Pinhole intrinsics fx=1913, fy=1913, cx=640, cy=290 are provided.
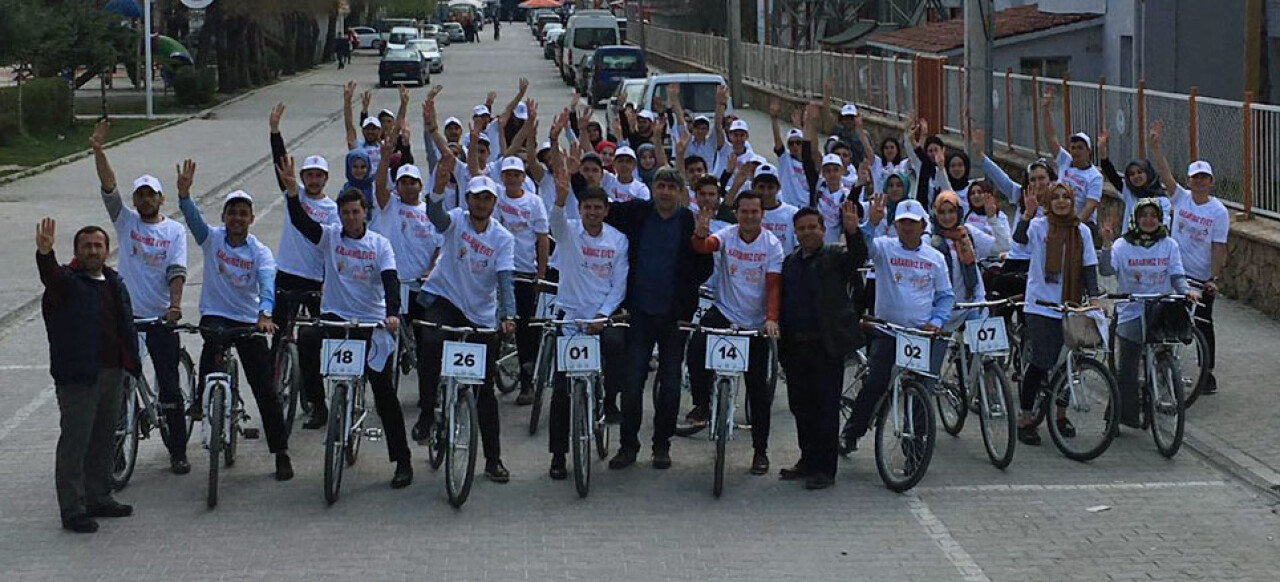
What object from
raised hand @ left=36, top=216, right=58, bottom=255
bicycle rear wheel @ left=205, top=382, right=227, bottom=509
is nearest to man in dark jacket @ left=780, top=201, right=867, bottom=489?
bicycle rear wheel @ left=205, top=382, right=227, bottom=509

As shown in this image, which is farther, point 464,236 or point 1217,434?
point 1217,434

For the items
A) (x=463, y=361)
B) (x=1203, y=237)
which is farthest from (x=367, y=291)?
(x=1203, y=237)

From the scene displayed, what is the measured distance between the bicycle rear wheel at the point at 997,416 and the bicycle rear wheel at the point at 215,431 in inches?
172

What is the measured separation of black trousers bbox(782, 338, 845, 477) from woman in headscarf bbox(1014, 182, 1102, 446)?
1.50m

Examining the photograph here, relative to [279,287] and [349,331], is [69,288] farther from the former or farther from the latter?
[279,287]

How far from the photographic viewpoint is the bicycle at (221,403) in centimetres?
1033

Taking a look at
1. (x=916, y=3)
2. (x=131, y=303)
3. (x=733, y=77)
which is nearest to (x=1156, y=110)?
(x=131, y=303)

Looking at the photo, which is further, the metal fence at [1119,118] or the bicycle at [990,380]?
the metal fence at [1119,118]

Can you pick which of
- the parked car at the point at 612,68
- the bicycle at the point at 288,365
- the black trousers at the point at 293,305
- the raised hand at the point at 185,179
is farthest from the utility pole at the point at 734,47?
the raised hand at the point at 185,179

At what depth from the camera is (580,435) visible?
34.3 feet

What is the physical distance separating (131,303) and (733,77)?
3774 cm

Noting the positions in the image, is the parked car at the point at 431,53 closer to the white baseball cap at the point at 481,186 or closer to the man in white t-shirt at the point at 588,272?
the white baseball cap at the point at 481,186

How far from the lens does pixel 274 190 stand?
1181 inches

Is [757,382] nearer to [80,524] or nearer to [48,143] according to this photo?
[80,524]
